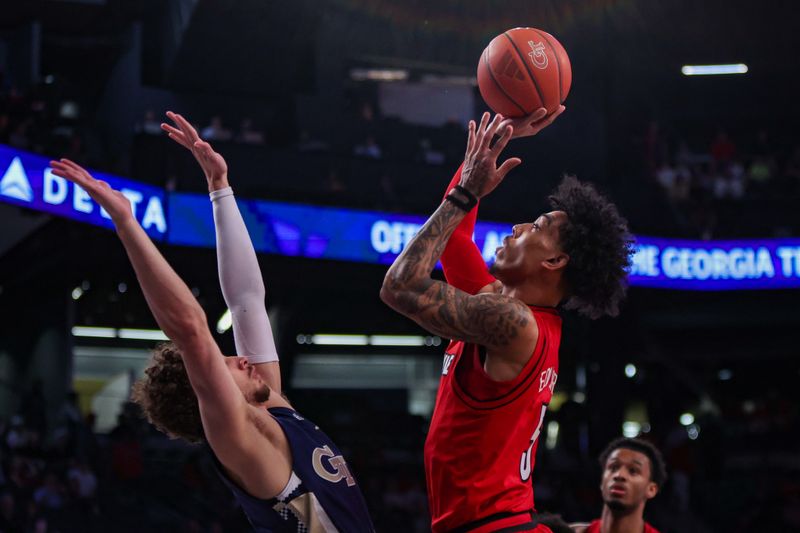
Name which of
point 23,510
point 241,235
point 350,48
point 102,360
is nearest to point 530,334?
point 241,235

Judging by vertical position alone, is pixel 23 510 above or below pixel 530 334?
below

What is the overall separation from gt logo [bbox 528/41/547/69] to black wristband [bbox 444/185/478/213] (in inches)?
29.9

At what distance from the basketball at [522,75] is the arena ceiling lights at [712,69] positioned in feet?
62.6

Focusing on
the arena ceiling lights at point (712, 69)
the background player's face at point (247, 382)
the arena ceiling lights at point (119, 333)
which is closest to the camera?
the background player's face at point (247, 382)

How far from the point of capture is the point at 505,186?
18.2m

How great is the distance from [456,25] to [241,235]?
50.4ft

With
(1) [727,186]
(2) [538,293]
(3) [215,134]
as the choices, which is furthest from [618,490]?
(1) [727,186]

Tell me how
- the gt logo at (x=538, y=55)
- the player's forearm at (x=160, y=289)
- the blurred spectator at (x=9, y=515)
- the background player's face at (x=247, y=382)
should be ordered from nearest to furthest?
the player's forearm at (x=160, y=289) → the background player's face at (x=247, y=382) → the gt logo at (x=538, y=55) → the blurred spectator at (x=9, y=515)

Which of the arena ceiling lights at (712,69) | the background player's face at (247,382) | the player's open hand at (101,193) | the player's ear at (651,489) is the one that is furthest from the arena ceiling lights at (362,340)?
the player's open hand at (101,193)

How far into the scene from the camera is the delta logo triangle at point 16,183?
11.5 meters

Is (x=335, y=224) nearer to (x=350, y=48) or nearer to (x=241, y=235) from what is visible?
(x=350, y=48)

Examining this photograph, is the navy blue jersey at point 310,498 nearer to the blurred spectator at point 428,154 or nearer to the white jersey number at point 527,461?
the white jersey number at point 527,461

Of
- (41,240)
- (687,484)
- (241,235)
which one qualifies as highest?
(41,240)

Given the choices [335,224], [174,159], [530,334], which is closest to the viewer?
[530,334]
